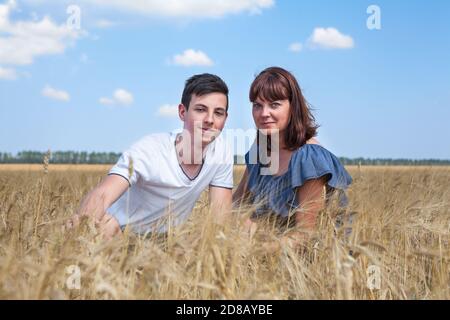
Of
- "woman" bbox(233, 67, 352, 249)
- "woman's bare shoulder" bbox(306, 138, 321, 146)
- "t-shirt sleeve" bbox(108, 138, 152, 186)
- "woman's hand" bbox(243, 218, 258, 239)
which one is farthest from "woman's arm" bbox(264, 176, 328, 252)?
"t-shirt sleeve" bbox(108, 138, 152, 186)

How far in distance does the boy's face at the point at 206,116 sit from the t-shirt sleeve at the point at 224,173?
8.9 inches

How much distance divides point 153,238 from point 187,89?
1064 millimetres

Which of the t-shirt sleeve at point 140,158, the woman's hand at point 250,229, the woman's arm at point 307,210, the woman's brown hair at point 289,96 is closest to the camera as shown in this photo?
the woman's hand at point 250,229

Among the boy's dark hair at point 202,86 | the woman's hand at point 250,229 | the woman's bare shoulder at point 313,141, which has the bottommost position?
the woman's hand at point 250,229

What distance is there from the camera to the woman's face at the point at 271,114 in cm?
317

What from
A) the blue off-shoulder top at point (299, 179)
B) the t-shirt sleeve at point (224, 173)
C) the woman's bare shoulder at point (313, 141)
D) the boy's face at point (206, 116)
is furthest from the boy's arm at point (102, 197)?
the woman's bare shoulder at point (313, 141)

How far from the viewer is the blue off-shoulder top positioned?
299 centimetres

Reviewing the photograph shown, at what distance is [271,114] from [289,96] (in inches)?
6.3

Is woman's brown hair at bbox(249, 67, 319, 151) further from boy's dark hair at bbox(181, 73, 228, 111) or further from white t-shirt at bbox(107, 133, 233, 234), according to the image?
white t-shirt at bbox(107, 133, 233, 234)

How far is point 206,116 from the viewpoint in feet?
9.86

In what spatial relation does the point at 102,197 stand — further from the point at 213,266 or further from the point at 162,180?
the point at 213,266

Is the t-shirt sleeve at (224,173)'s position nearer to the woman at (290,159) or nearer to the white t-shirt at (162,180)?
the white t-shirt at (162,180)

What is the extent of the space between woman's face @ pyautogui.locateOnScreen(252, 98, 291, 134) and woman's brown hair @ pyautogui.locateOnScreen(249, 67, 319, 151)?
0.09 ft
